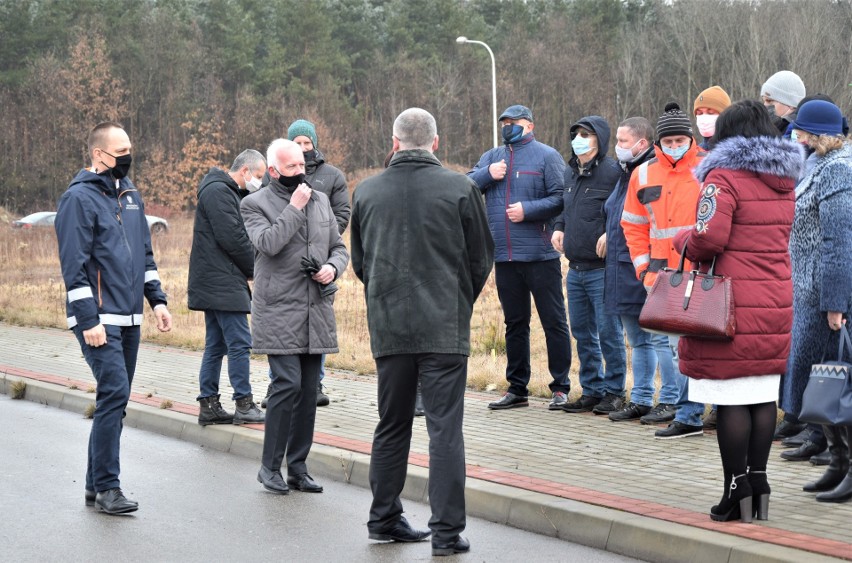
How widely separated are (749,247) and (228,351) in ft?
15.9

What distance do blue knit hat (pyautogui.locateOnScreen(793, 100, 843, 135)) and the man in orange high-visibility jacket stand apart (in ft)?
4.63

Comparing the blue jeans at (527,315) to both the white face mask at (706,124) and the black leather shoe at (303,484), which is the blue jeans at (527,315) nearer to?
the white face mask at (706,124)

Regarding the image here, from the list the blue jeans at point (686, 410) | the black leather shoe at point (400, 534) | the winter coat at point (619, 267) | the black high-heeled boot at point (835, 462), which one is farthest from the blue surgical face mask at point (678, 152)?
the black leather shoe at point (400, 534)

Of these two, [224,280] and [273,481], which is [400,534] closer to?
[273,481]

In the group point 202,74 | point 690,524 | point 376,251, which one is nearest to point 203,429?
point 376,251

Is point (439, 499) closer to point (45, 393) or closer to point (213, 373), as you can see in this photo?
point (213, 373)

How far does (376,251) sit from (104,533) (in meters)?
2.20

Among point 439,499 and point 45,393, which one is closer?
point 439,499

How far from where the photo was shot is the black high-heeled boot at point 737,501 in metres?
6.05

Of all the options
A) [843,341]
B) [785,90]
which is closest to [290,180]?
[785,90]

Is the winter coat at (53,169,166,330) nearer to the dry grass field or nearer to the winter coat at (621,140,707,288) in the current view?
the winter coat at (621,140,707,288)

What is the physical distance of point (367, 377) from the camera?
12.1m

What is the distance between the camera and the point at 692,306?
5961mm

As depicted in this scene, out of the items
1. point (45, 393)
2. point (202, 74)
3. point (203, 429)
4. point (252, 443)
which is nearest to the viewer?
point (252, 443)
